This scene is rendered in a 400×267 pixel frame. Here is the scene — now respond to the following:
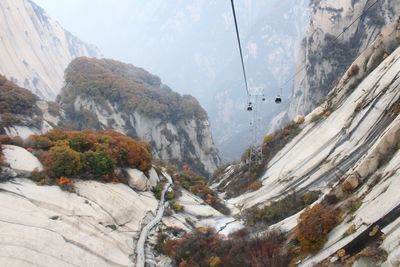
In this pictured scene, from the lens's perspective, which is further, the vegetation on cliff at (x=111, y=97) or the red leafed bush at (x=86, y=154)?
the vegetation on cliff at (x=111, y=97)

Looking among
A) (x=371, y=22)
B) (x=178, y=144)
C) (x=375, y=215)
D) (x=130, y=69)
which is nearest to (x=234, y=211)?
(x=375, y=215)

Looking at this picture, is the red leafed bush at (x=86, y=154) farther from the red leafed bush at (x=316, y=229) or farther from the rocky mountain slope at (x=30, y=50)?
the rocky mountain slope at (x=30, y=50)

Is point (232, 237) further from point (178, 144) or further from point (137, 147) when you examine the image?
point (178, 144)

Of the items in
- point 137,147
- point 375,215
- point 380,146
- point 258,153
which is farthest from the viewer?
point 258,153

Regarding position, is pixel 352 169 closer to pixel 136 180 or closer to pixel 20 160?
pixel 136 180

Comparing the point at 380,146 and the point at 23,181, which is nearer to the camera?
the point at 380,146

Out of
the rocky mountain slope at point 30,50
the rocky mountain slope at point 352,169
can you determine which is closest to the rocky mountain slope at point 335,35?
the rocky mountain slope at point 352,169

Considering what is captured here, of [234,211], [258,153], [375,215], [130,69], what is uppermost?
[130,69]
